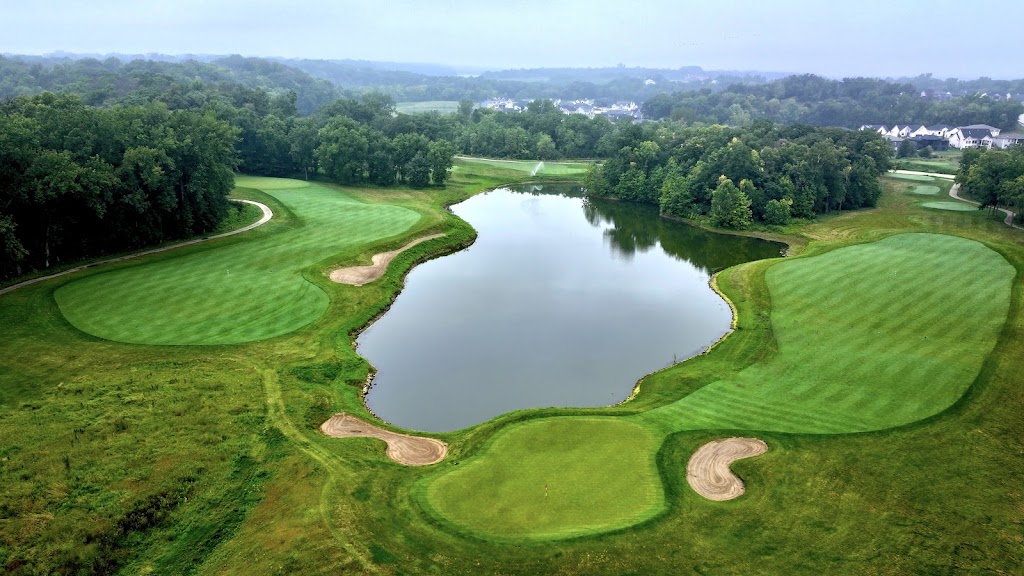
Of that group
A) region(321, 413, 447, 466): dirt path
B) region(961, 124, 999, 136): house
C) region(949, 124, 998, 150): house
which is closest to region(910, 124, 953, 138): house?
region(949, 124, 998, 150): house

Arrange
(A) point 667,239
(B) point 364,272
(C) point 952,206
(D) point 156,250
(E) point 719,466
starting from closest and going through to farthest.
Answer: (E) point 719,466 < (B) point 364,272 < (D) point 156,250 < (A) point 667,239 < (C) point 952,206

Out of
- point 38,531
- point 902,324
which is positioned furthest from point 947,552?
point 38,531

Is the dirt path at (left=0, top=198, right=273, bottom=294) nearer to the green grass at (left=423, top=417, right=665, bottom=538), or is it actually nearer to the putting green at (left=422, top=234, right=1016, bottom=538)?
the putting green at (left=422, top=234, right=1016, bottom=538)

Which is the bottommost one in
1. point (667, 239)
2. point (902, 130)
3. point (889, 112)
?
point (667, 239)

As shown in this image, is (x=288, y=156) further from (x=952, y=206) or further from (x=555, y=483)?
(x=952, y=206)

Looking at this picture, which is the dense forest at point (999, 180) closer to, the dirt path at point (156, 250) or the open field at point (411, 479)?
the open field at point (411, 479)

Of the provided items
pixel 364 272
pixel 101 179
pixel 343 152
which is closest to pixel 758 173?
pixel 364 272

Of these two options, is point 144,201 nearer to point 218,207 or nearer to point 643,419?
point 218,207
